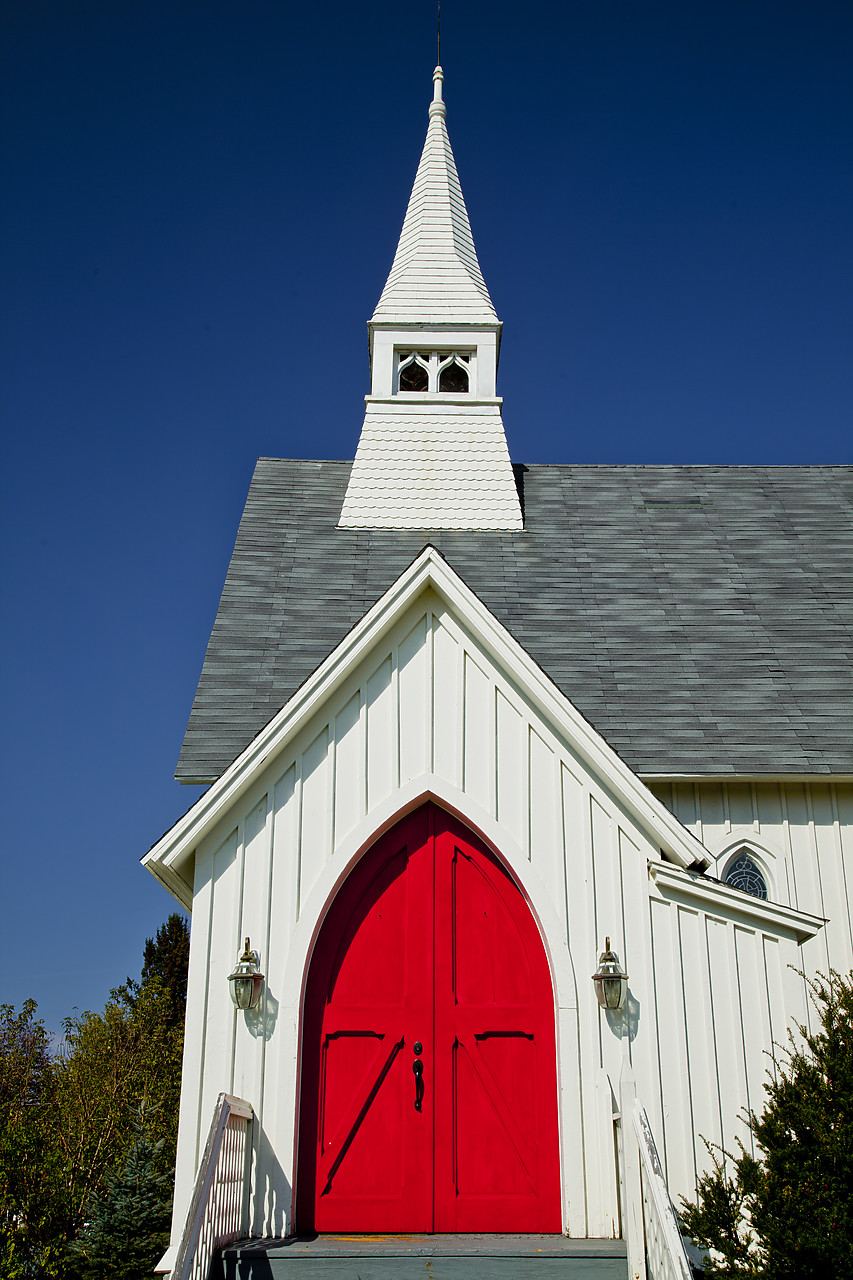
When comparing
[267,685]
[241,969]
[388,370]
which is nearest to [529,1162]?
[241,969]

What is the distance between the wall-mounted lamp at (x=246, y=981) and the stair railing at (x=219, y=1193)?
659 millimetres

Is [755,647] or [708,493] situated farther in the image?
[708,493]

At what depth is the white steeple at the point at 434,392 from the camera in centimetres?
1468

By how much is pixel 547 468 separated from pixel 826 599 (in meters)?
5.01

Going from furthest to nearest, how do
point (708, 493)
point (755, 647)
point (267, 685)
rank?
point (708, 493), point (755, 647), point (267, 685)

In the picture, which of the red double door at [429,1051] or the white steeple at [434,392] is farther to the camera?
the white steeple at [434,392]

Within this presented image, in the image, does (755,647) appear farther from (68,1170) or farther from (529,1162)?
(68,1170)

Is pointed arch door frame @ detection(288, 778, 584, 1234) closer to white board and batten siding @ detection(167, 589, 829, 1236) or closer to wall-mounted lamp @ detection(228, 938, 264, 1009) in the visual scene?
white board and batten siding @ detection(167, 589, 829, 1236)

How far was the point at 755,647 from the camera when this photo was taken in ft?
39.8

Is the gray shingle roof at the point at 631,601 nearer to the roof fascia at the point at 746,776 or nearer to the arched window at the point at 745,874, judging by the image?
the roof fascia at the point at 746,776

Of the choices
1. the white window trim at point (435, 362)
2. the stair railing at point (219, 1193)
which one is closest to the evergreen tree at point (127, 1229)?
the stair railing at point (219, 1193)

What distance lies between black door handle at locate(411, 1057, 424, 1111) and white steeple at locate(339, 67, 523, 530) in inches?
311

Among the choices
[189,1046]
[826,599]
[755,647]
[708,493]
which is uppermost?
[708,493]

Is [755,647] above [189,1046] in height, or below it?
above
